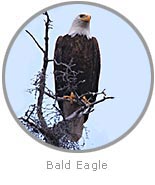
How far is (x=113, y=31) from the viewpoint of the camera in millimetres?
1265

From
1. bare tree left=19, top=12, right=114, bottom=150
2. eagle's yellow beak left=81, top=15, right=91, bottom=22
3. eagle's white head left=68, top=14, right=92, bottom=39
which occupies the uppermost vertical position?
eagle's yellow beak left=81, top=15, right=91, bottom=22

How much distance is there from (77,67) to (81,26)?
0.11m

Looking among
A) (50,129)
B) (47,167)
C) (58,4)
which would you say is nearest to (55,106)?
(50,129)

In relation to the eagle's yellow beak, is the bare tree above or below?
below

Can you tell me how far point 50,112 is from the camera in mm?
1286

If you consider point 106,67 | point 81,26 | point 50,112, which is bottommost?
point 50,112

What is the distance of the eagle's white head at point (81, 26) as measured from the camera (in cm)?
126

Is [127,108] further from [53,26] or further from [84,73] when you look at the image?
[53,26]

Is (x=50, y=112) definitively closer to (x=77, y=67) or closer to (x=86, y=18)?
(x=77, y=67)

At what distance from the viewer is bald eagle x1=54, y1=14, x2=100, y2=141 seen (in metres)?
1.28

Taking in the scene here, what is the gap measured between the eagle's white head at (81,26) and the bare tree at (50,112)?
6cm

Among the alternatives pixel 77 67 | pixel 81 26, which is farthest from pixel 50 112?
pixel 81 26

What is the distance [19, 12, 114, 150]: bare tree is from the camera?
1269 mm

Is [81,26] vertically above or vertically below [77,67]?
above
